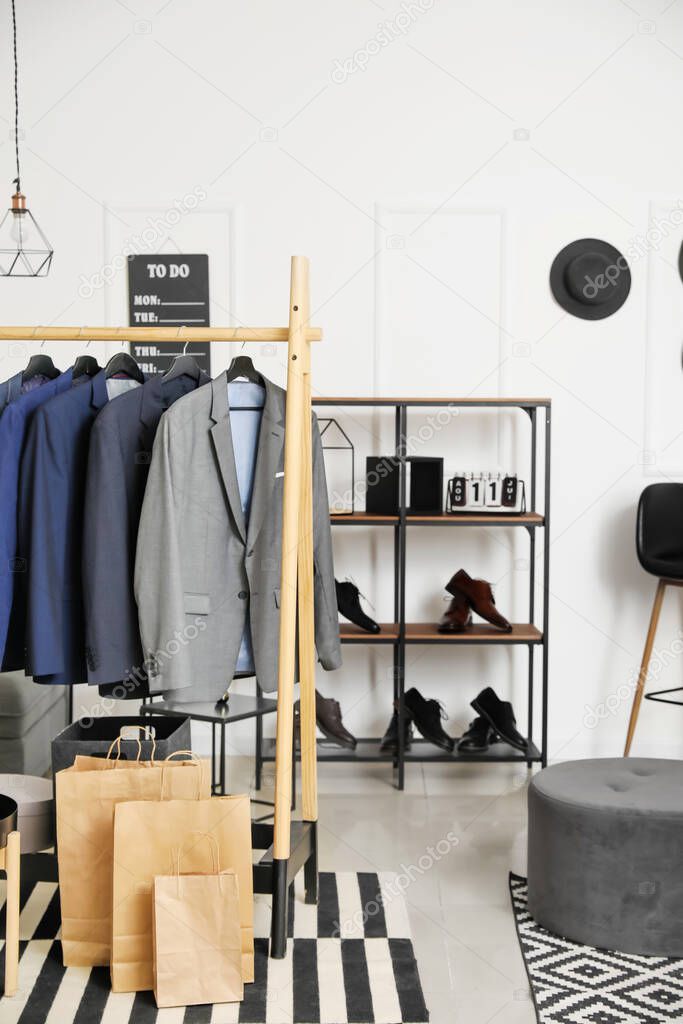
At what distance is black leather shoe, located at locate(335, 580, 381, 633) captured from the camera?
4219mm

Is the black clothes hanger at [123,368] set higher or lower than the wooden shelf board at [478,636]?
higher

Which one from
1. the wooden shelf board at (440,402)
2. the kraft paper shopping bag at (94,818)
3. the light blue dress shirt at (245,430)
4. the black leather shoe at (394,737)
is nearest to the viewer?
the kraft paper shopping bag at (94,818)

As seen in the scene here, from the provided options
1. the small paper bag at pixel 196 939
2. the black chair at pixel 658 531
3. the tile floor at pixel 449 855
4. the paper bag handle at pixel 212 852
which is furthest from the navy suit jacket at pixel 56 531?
the black chair at pixel 658 531

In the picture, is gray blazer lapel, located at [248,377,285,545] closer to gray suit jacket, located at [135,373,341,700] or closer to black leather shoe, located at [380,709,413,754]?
gray suit jacket, located at [135,373,341,700]

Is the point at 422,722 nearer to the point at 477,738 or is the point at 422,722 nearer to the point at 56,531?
the point at 477,738

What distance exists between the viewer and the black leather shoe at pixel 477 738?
421 centimetres

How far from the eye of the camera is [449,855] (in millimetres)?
3465

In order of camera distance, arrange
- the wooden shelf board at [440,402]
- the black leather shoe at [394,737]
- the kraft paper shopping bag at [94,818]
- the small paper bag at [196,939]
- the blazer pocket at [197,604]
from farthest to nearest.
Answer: the black leather shoe at [394,737] < the wooden shelf board at [440,402] < the blazer pocket at [197,604] < the kraft paper shopping bag at [94,818] < the small paper bag at [196,939]

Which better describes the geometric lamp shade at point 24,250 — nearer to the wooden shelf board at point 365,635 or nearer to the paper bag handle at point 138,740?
the wooden shelf board at point 365,635

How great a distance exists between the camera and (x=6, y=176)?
4410 mm

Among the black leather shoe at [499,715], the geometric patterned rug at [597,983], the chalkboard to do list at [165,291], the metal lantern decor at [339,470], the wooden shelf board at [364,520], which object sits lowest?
the geometric patterned rug at [597,983]

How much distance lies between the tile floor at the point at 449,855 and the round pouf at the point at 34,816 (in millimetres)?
888

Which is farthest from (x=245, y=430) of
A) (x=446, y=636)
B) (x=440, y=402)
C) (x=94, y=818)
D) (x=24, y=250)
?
(x=24, y=250)

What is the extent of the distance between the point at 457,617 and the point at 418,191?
1.73m
